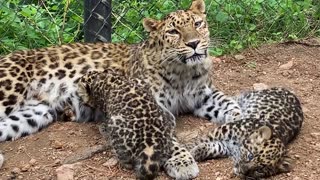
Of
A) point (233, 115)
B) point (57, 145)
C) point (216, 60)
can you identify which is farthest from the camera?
point (216, 60)

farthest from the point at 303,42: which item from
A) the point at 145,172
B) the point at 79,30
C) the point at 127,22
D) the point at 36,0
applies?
the point at 145,172

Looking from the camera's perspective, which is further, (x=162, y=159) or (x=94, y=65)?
(x=94, y=65)

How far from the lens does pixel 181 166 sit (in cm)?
619

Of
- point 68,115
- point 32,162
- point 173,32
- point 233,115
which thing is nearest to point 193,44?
point 173,32

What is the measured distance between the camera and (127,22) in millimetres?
9859

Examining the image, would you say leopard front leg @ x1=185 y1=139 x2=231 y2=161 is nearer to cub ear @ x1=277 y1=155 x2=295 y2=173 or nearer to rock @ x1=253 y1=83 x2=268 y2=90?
cub ear @ x1=277 y1=155 x2=295 y2=173

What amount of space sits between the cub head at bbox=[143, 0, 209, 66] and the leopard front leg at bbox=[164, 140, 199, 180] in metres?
1.23

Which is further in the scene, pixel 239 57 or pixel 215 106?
pixel 239 57

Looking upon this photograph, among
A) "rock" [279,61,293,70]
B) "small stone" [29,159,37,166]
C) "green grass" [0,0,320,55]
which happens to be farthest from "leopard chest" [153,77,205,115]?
"rock" [279,61,293,70]

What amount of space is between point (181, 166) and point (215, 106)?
1608 millimetres

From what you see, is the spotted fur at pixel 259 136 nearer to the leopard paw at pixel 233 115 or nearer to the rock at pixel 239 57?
the leopard paw at pixel 233 115

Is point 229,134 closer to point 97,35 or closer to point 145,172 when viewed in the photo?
→ point 145,172

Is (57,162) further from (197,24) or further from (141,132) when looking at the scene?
(197,24)

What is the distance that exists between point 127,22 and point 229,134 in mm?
3538
